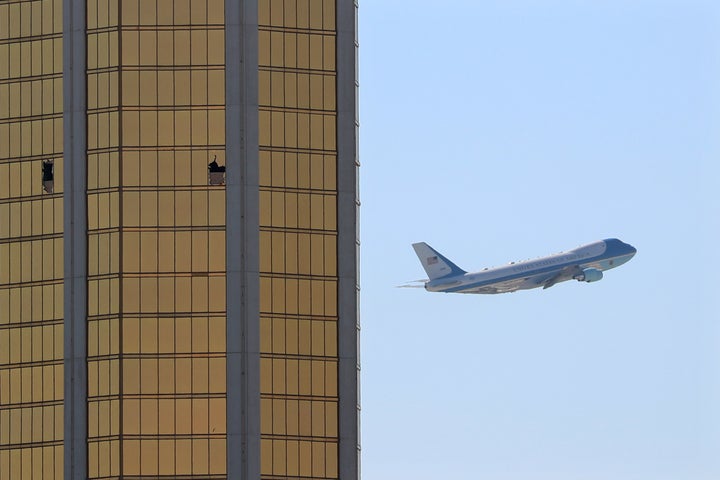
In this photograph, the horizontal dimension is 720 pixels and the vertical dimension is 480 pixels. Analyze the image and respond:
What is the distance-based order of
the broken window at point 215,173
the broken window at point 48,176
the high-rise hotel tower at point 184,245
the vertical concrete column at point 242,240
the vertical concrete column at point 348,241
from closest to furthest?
the vertical concrete column at point 242,240 < the high-rise hotel tower at point 184,245 < the vertical concrete column at point 348,241 < the broken window at point 215,173 < the broken window at point 48,176

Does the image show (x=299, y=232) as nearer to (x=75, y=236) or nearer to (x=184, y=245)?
(x=184, y=245)

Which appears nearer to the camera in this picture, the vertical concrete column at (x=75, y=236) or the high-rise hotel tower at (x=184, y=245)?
the vertical concrete column at (x=75, y=236)

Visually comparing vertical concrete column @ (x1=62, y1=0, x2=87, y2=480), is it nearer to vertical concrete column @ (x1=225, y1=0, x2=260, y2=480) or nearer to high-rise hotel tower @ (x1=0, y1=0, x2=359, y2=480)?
high-rise hotel tower @ (x1=0, y1=0, x2=359, y2=480)

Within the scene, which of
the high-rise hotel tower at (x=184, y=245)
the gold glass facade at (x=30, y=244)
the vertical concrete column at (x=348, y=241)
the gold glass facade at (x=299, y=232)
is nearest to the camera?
the high-rise hotel tower at (x=184, y=245)

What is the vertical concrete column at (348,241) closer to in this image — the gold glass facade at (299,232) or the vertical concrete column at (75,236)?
the gold glass facade at (299,232)

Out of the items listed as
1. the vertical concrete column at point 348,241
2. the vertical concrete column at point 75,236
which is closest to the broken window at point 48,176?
the vertical concrete column at point 75,236

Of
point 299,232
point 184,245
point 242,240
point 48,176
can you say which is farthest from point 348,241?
point 48,176
